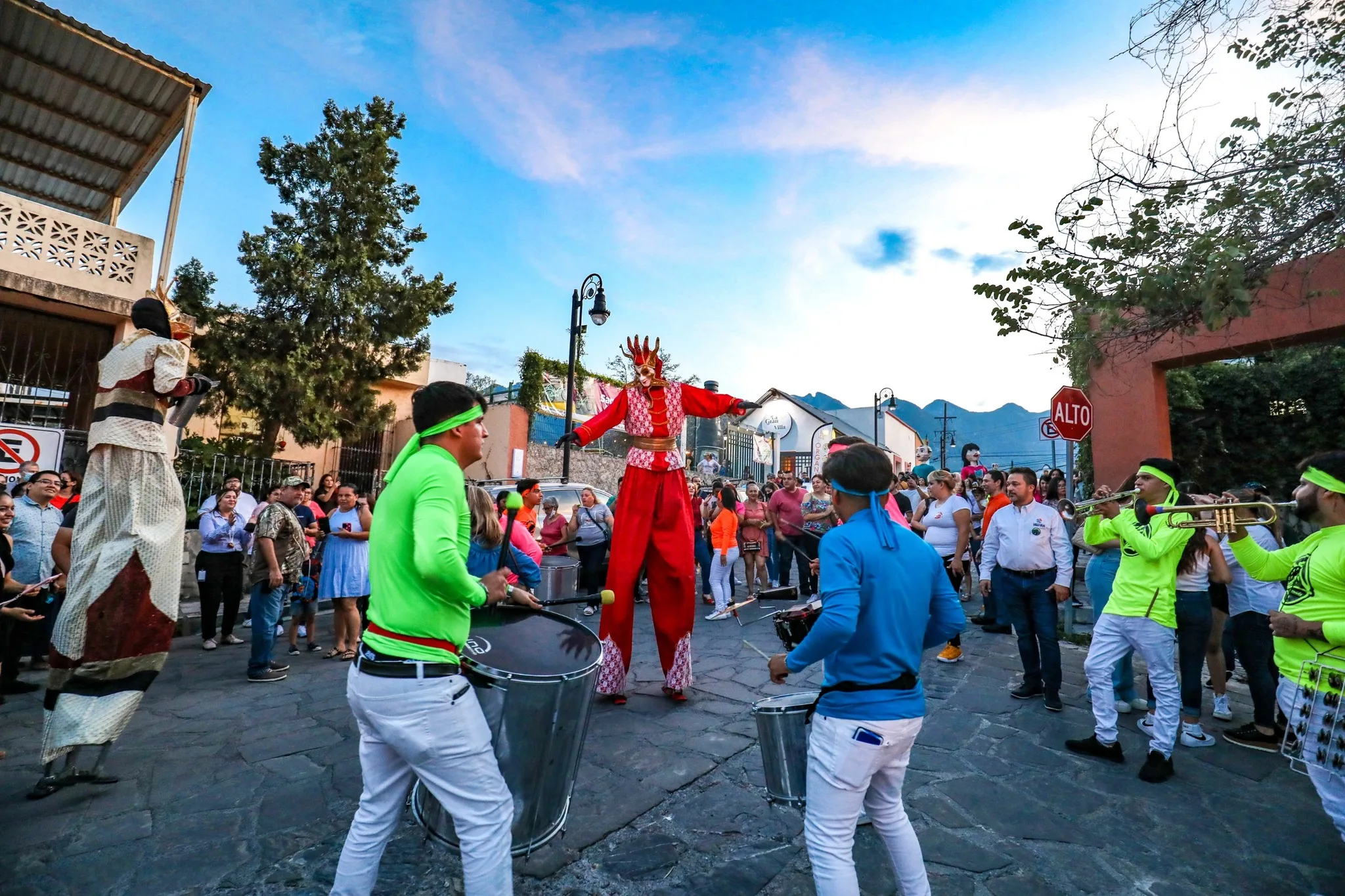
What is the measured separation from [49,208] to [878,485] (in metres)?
12.1

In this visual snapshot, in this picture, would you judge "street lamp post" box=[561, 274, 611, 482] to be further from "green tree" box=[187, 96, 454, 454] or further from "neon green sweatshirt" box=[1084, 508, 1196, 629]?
"neon green sweatshirt" box=[1084, 508, 1196, 629]

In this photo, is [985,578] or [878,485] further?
[985,578]

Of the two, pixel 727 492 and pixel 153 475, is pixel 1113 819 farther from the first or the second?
pixel 727 492

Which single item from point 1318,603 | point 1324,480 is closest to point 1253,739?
point 1318,603

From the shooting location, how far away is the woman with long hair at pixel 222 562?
700 cm

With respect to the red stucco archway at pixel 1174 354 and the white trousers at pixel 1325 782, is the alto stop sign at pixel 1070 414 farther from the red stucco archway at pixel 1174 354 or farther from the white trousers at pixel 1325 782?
the white trousers at pixel 1325 782

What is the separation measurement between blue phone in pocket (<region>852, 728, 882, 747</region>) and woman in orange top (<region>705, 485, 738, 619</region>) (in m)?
7.07

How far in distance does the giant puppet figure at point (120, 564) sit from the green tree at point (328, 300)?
11163 millimetres

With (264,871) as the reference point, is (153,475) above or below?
above

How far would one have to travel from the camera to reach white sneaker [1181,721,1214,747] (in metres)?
4.39

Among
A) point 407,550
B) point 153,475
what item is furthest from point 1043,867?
point 153,475

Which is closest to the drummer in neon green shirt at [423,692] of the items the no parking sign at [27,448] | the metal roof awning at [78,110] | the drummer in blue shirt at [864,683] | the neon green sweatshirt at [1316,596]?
the drummer in blue shirt at [864,683]

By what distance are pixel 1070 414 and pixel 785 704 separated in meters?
6.95

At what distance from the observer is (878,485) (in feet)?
7.73
